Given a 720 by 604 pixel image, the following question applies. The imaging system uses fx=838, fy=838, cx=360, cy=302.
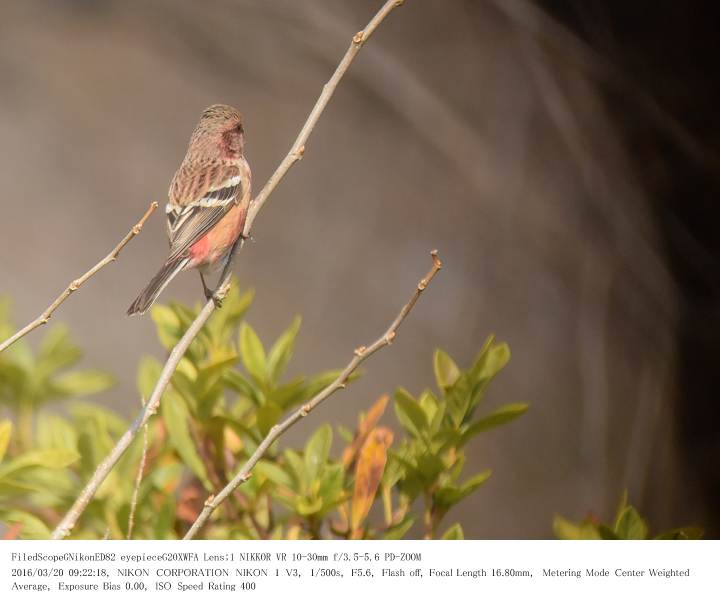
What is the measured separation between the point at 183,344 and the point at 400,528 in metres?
0.32

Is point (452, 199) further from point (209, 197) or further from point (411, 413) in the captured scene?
point (411, 413)

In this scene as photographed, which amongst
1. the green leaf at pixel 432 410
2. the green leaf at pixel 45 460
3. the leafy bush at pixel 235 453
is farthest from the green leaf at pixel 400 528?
the green leaf at pixel 45 460

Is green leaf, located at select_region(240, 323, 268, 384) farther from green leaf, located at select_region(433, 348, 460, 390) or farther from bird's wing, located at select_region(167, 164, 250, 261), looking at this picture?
bird's wing, located at select_region(167, 164, 250, 261)

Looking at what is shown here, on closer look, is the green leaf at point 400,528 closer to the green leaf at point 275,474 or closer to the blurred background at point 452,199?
the green leaf at point 275,474

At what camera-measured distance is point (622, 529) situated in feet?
3.15

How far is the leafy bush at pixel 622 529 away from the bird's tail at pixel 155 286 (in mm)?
577

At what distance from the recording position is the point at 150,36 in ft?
6.42

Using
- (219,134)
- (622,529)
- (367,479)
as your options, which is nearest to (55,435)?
(367,479)

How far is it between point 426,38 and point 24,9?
38.7 inches
